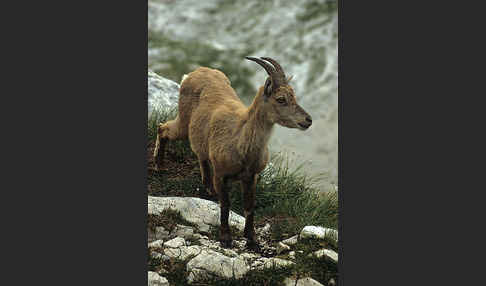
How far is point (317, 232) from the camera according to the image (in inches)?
322

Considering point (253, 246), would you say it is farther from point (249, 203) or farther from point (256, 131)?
point (256, 131)

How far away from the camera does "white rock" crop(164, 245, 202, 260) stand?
24.9 feet

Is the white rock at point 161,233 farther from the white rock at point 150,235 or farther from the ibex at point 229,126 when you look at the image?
the ibex at point 229,126

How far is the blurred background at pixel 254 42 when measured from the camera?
373 inches

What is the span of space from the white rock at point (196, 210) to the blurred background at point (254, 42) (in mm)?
1536

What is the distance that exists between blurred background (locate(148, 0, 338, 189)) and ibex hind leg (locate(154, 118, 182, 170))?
45.5 inches

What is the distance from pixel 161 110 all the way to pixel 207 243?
3395mm

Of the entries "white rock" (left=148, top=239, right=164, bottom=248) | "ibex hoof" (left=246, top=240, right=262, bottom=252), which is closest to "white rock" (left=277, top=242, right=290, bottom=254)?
"ibex hoof" (left=246, top=240, right=262, bottom=252)

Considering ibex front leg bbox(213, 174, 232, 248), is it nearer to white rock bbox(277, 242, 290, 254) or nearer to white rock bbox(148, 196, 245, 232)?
white rock bbox(148, 196, 245, 232)

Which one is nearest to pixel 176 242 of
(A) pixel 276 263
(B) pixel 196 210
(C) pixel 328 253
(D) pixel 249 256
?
(B) pixel 196 210

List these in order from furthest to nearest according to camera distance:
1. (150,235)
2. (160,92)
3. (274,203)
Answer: (160,92)
(274,203)
(150,235)

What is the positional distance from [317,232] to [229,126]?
6.25 ft

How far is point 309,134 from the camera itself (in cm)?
880

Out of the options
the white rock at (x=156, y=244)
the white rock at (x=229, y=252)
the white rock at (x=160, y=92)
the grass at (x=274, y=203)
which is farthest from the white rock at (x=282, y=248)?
the white rock at (x=160, y=92)
